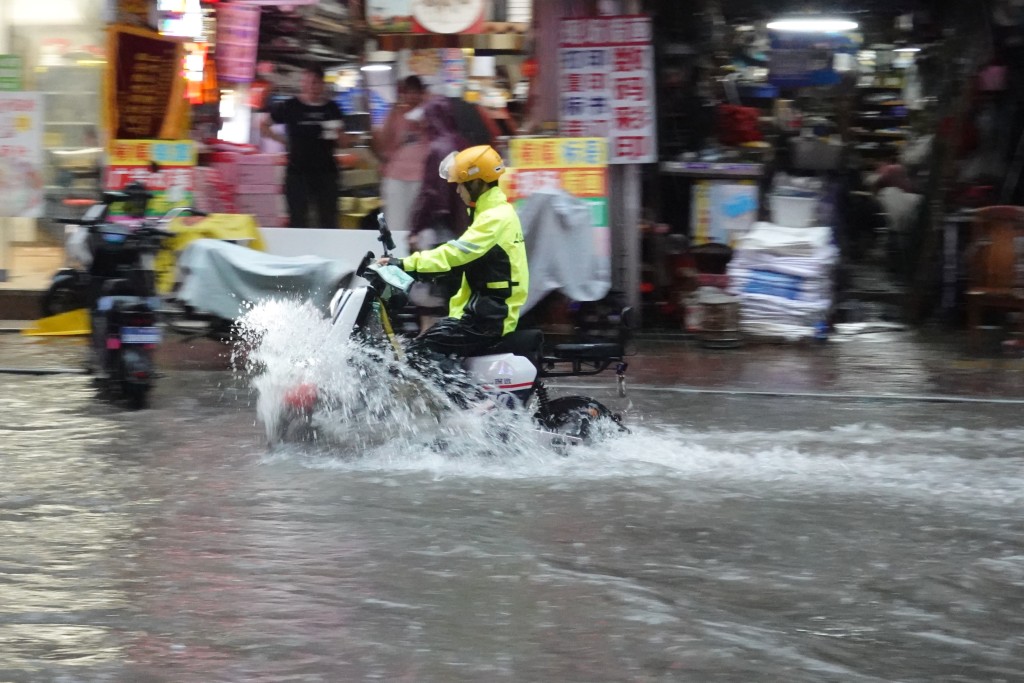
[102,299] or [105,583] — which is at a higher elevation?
[102,299]

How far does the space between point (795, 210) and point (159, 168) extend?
6445 mm

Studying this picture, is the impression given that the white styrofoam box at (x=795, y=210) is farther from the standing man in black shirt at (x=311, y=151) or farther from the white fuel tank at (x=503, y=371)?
the white fuel tank at (x=503, y=371)

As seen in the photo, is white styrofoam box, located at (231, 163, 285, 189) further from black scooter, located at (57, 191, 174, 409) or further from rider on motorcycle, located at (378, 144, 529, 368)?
rider on motorcycle, located at (378, 144, 529, 368)

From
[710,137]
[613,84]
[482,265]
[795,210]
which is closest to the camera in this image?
[482,265]

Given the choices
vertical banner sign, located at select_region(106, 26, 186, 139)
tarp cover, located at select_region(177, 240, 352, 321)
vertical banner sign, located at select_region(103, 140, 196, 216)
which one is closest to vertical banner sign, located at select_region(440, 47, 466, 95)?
vertical banner sign, located at select_region(103, 140, 196, 216)

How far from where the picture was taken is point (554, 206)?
41.9 feet

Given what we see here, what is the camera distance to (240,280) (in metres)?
12.6

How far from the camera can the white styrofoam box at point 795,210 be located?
14.5 meters

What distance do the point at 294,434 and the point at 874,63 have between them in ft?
43.9

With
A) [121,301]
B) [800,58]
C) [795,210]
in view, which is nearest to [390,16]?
[795,210]

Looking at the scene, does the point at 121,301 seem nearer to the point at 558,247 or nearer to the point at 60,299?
the point at 60,299

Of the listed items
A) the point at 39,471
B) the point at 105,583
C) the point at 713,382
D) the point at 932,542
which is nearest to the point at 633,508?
the point at 932,542

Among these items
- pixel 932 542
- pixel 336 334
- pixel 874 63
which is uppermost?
pixel 874 63

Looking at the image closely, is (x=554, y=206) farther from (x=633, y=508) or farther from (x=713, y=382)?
(x=633, y=508)
